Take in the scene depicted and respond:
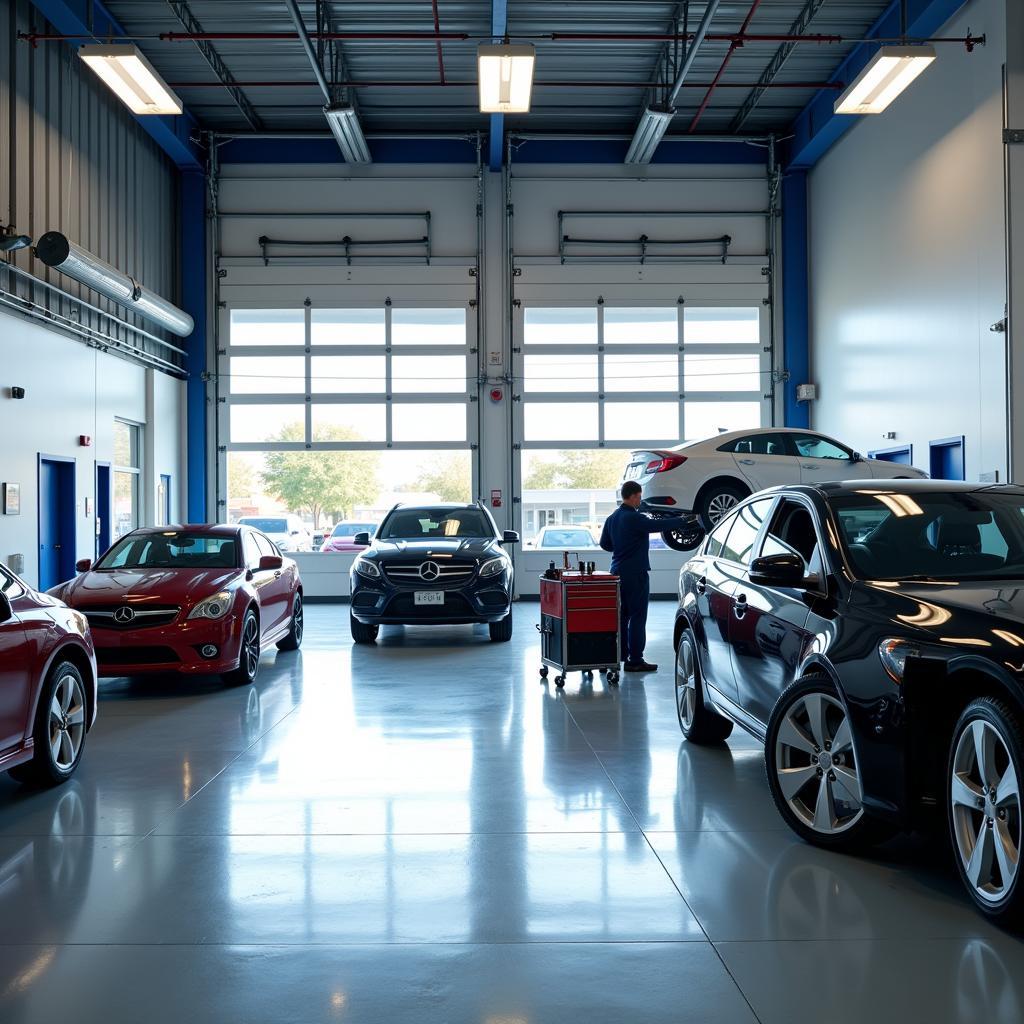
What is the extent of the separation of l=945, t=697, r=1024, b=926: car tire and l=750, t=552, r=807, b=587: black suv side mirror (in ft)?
3.50

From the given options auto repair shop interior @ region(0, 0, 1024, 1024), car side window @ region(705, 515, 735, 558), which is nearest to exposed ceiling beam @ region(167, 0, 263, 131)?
auto repair shop interior @ region(0, 0, 1024, 1024)

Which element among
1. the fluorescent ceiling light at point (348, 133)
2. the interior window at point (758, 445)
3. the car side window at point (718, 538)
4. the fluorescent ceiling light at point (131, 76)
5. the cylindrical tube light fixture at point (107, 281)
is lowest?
the car side window at point (718, 538)

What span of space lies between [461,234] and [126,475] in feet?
24.1

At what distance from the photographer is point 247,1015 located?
296cm

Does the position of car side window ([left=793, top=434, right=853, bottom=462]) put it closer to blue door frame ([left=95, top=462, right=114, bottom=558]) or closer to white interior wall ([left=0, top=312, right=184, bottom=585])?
white interior wall ([left=0, top=312, right=184, bottom=585])

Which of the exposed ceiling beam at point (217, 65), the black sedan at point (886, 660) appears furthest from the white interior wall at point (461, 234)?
the black sedan at point (886, 660)

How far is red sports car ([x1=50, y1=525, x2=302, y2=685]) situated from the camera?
27.6 feet

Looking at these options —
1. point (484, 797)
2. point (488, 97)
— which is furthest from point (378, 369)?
point (484, 797)

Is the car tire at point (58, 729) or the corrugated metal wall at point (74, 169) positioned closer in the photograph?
the car tire at point (58, 729)

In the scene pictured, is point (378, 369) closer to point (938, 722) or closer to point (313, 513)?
point (313, 513)

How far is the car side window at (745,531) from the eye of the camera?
5680 mm

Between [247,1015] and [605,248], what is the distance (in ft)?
59.6

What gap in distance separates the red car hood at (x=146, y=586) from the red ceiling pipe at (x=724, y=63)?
10021 millimetres

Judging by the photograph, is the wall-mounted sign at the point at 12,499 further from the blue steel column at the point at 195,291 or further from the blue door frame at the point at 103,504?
the blue steel column at the point at 195,291
